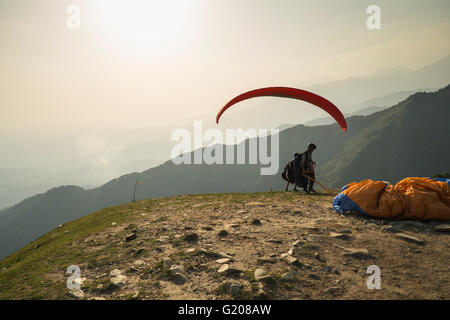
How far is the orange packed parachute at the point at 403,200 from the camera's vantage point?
8.41m

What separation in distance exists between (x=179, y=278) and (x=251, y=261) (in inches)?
73.2

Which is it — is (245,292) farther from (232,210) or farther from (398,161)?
(398,161)

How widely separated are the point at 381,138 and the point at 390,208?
721 feet

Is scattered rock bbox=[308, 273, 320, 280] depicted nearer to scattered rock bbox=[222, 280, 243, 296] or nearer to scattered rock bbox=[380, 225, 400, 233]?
scattered rock bbox=[222, 280, 243, 296]

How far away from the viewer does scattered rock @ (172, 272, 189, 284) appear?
5.44 meters

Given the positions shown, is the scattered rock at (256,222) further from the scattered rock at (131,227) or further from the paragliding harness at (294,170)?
the paragliding harness at (294,170)

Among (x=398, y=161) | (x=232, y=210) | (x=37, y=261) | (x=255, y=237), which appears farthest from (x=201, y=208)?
(x=398, y=161)

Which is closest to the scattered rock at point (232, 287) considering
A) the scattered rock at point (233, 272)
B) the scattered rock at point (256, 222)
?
the scattered rock at point (233, 272)

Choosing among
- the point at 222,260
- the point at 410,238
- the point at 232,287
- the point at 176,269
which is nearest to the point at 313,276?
the point at 232,287

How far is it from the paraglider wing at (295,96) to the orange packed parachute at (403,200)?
5.57m

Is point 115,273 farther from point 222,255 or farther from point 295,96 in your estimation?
point 295,96

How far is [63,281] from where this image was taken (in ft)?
19.7

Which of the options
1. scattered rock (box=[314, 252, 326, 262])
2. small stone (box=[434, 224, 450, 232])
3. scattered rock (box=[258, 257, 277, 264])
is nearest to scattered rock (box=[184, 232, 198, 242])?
scattered rock (box=[258, 257, 277, 264])

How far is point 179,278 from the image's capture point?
18.1ft
